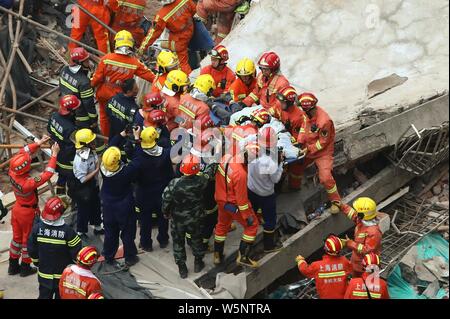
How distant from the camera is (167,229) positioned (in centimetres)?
982

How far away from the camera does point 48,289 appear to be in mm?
8938

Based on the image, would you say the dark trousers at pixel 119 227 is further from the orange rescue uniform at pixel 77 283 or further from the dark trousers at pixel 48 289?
the orange rescue uniform at pixel 77 283

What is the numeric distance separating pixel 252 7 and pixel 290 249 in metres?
5.72

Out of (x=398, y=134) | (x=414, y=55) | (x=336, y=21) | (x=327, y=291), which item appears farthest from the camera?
(x=336, y=21)

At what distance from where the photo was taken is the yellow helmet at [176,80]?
10250 millimetres

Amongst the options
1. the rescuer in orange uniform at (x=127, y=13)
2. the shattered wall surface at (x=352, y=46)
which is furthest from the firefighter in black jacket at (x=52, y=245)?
the rescuer in orange uniform at (x=127, y=13)

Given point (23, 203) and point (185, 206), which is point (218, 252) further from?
point (23, 203)

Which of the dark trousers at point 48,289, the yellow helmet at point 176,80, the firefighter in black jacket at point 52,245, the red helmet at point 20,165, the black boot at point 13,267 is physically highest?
the yellow helmet at point 176,80

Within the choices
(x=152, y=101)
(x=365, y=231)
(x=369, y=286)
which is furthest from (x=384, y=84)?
(x=369, y=286)

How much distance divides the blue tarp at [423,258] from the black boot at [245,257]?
2.16 m

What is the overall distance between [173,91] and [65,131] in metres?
1.58

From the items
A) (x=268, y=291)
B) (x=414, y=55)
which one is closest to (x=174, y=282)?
(x=268, y=291)

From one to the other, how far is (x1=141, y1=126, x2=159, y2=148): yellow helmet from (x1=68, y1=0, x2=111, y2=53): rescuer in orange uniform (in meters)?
4.35
